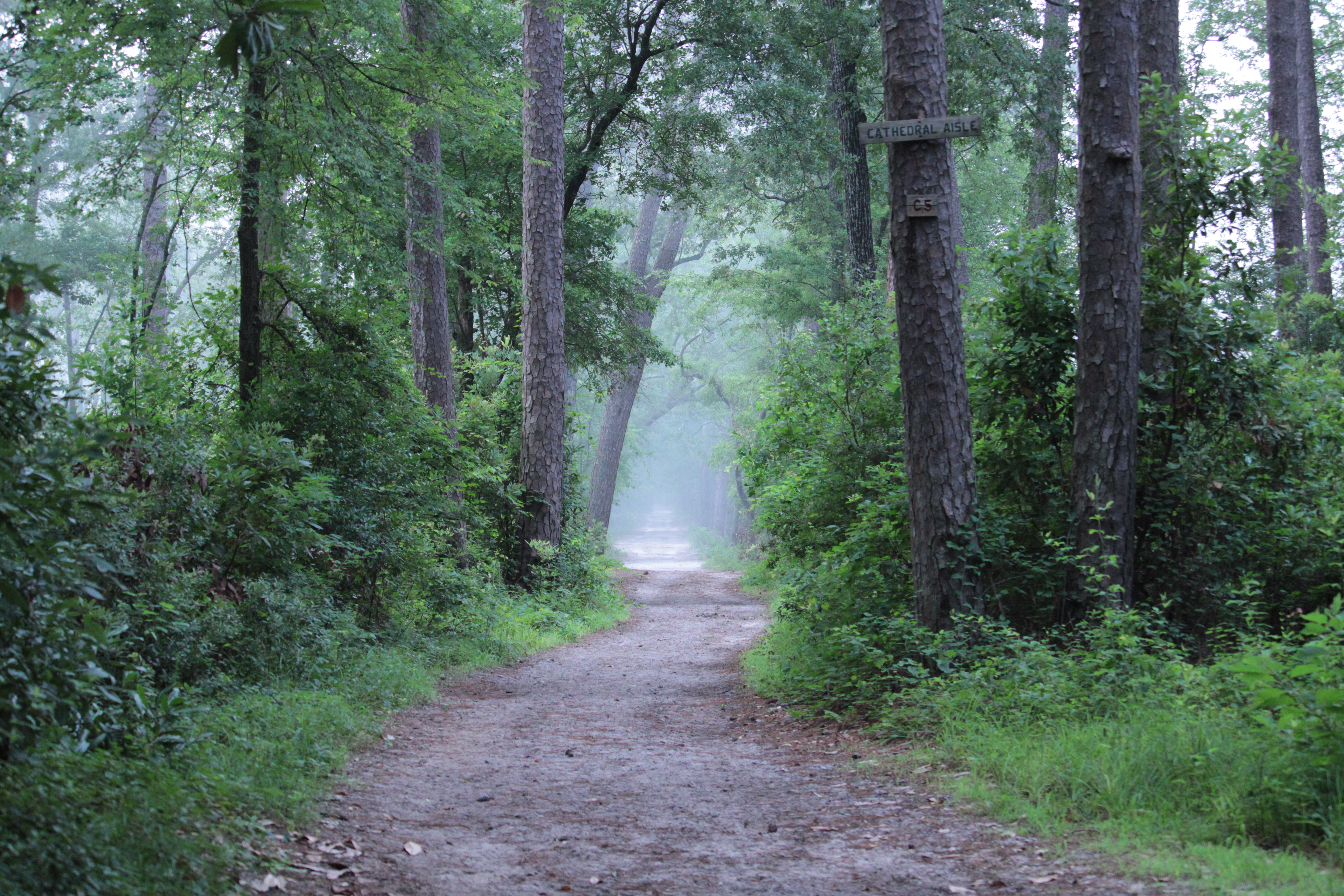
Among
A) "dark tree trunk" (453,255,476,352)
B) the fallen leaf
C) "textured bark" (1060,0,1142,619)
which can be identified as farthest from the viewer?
"dark tree trunk" (453,255,476,352)

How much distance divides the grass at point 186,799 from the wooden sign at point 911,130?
5.34 metres

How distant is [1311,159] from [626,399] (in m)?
18.1

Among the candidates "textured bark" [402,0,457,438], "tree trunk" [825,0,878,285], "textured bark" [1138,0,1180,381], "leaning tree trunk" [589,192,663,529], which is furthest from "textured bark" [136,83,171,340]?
"leaning tree trunk" [589,192,663,529]

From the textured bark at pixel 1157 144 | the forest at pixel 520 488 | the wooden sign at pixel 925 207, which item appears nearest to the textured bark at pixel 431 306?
the forest at pixel 520 488

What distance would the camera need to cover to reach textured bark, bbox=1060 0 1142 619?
6711mm

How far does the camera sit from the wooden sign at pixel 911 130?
6816mm

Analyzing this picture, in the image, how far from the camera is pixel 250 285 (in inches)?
364

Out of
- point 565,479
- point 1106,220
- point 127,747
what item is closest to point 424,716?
point 127,747

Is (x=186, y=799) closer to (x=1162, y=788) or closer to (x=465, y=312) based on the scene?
(x=1162, y=788)

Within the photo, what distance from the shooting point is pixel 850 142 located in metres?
17.5

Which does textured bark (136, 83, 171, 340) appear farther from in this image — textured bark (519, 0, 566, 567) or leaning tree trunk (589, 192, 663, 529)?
leaning tree trunk (589, 192, 663, 529)

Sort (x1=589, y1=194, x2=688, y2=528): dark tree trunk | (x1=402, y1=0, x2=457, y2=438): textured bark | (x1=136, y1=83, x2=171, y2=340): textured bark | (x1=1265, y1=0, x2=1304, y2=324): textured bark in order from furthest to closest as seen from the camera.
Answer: (x1=589, y1=194, x2=688, y2=528): dark tree trunk, (x1=1265, y1=0, x2=1304, y2=324): textured bark, (x1=402, y1=0, x2=457, y2=438): textured bark, (x1=136, y1=83, x2=171, y2=340): textured bark

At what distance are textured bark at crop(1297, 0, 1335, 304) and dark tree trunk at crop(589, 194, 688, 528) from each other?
1587 centimetres

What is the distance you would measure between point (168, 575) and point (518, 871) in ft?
11.1
